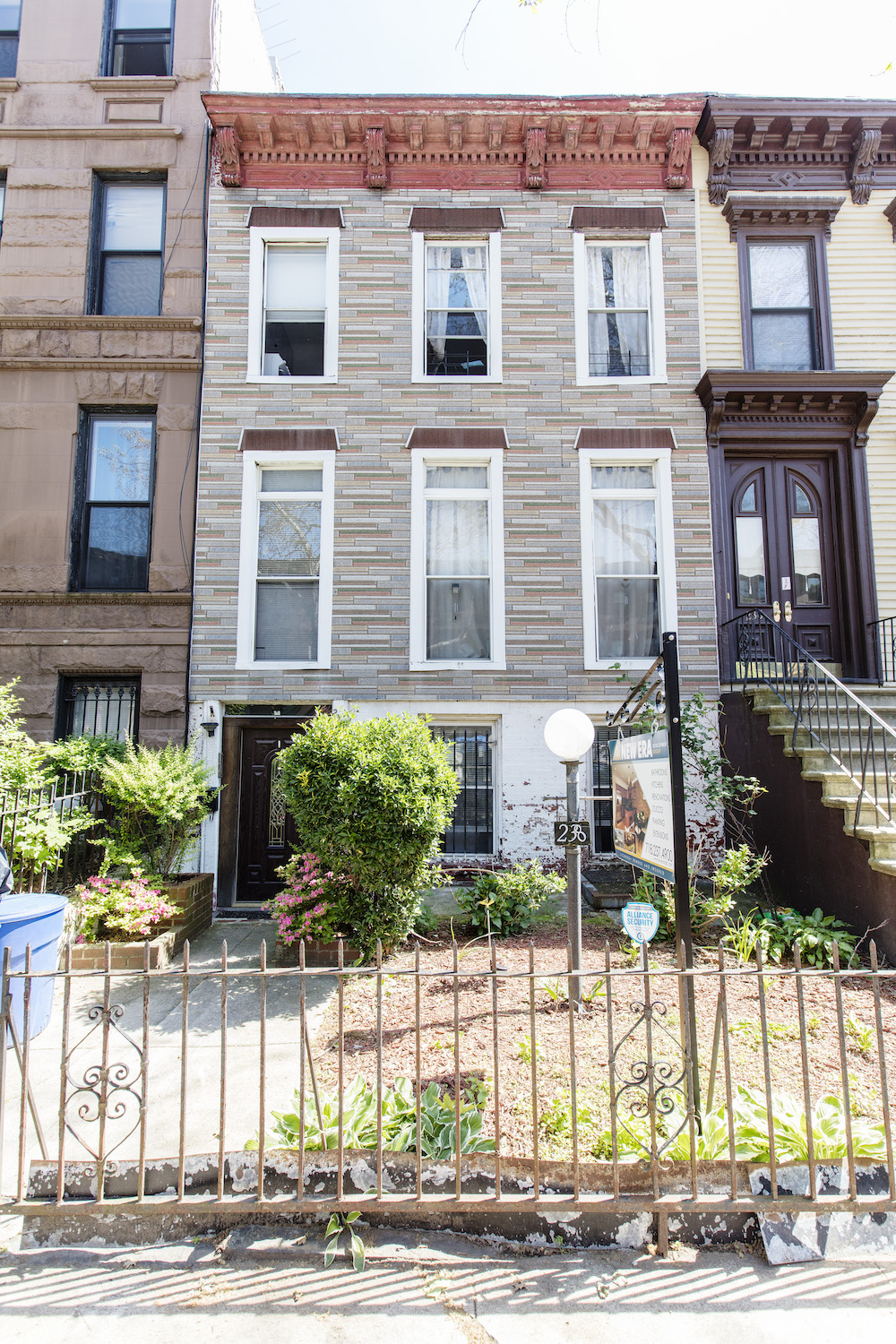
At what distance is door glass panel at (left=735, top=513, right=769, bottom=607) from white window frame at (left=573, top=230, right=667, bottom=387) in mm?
2250

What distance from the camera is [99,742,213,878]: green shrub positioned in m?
7.28

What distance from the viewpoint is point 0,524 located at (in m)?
9.65

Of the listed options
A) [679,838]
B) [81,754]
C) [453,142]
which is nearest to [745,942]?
[679,838]

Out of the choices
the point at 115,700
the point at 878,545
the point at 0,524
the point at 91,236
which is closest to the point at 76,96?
the point at 91,236

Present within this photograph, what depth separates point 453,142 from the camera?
989 centimetres

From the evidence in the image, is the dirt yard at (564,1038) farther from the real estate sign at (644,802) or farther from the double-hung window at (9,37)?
the double-hung window at (9,37)

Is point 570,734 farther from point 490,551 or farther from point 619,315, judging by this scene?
point 619,315

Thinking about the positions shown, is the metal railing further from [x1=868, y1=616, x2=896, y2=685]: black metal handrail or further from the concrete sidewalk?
[x1=868, y1=616, x2=896, y2=685]: black metal handrail

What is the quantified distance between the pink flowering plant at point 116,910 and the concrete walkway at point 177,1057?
0.43 metres

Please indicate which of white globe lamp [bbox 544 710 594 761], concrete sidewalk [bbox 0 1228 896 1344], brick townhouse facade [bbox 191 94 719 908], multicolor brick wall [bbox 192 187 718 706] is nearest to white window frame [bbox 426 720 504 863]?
brick townhouse facade [bbox 191 94 719 908]

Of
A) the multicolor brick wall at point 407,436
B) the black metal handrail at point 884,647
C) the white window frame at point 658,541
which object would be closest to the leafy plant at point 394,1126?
the multicolor brick wall at point 407,436

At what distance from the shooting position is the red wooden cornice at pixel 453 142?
966cm

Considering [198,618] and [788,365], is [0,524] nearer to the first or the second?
[198,618]

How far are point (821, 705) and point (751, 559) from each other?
2440 mm
